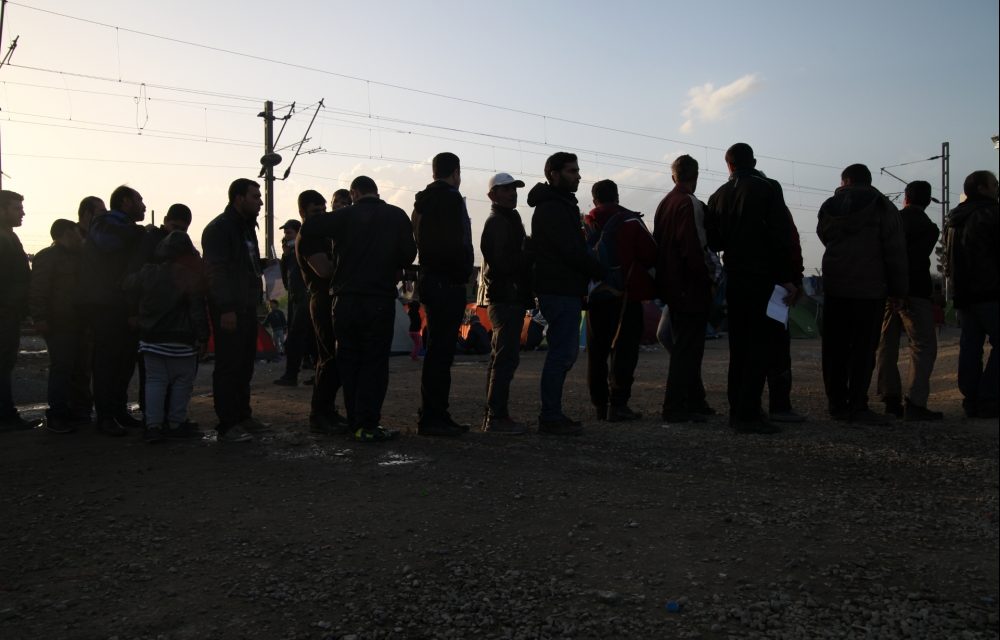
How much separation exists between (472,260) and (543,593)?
3.17 m

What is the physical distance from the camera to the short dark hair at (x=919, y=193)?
23.0ft

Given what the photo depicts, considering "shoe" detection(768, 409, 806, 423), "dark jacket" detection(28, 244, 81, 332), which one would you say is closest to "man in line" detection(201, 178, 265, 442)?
"dark jacket" detection(28, 244, 81, 332)

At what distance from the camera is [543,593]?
3.10 m

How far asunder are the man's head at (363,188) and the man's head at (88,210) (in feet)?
7.69

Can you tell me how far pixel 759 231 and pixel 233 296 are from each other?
3.84 metres

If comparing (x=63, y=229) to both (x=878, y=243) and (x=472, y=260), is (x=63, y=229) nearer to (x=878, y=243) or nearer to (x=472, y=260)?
(x=472, y=260)

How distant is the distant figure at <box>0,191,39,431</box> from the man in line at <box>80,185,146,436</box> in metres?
0.71

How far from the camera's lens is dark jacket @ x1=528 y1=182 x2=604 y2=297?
6.02 meters

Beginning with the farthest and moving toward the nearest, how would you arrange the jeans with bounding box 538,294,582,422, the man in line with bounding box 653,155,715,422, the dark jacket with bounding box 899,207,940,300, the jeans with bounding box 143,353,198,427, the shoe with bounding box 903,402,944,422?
the dark jacket with bounding box 899,207,940,300 → the shoe with bounding box 903,402,944,422 → the man in line with bounding box 653,155,715,422 → the jeans with bounding box 538,294,582,422 → the jeans with bounding box 143,353,198,427

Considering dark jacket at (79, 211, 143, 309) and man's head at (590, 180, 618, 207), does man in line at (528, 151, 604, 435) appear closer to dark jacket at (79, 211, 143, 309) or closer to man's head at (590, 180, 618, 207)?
man's head at (590, 180, 618, 207)

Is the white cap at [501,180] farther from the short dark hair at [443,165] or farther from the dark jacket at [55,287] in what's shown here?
the dark jacket at [55,287]

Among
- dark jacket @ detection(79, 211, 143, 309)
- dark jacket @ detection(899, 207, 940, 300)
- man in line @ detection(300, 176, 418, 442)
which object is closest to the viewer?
man in line @ detection(300, 176, 418, 442)

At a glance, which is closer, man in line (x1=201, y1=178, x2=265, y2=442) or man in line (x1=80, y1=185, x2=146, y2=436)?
man in line (x1=201, y1=178, x2=265, y2=442)

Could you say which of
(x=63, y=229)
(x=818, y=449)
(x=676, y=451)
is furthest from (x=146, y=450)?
(x=818, y=449)
